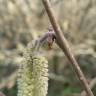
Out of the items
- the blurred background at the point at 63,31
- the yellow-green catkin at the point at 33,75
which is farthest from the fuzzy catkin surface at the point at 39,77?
the blurred background at the point at 63,31

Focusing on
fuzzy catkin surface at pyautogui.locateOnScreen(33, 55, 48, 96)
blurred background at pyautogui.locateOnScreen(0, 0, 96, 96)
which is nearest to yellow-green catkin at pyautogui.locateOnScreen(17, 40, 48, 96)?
fuzzy catkin surface at pyautogui.locateOnScreen(33, 55, 48, 96)

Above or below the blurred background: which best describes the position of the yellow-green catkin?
below

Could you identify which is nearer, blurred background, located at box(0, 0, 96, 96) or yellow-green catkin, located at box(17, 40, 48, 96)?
yellow-green catkin, located at box(17, 40, 48, 96)

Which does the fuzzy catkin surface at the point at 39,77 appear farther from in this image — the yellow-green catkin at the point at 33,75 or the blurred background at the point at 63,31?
the blurred background at the point at 63,31

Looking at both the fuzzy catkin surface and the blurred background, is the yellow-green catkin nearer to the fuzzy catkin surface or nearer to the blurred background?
the fuzzy catkin surface

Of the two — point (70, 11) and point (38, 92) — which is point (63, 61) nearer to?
point (70, 11)
